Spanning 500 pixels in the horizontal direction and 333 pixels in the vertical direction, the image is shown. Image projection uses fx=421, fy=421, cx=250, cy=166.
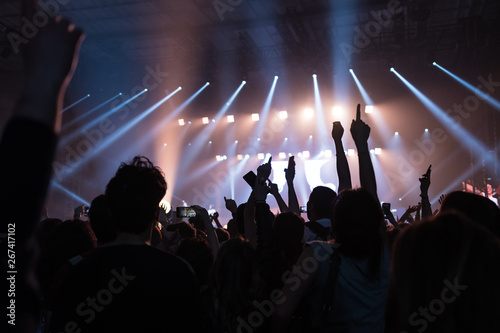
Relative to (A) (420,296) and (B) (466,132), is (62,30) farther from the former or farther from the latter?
(B) (466,132)

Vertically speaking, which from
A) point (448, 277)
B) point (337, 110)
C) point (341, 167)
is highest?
point (337, 110)

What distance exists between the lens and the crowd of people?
26.7 inches

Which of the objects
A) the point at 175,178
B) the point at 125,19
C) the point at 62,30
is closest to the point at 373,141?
the point at 175,178

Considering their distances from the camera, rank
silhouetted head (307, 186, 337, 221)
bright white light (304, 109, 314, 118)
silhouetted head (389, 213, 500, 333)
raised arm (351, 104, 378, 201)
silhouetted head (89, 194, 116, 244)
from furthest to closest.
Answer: bright white light (304, 109, 314, 118)
silhouetted head (307, 186, 337, 221)
raised arm (351, 104, 378, 201)
silhouetted head (89, 194, 116, 244)
silhouetted head (389, 213, 500, 333)

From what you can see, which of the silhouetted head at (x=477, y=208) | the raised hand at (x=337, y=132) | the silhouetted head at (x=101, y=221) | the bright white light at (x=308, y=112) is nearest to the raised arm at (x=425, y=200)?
the raised hand at (x=337, y=132)

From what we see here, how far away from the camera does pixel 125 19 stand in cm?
1191

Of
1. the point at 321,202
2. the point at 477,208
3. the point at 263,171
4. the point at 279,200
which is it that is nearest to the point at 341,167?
the point at 321,202

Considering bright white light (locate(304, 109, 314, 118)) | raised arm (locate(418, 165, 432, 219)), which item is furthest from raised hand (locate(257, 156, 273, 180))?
bright white light (locate(304, 109, 314, 118))

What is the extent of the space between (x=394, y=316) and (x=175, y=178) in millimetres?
19684

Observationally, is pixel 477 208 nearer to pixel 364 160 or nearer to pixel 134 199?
pixel 364 160

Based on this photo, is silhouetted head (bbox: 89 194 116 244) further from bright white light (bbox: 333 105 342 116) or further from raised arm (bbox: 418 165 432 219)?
bright white light (bbox: 333 105 342 116)

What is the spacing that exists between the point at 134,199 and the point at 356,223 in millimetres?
950

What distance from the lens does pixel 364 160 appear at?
8.50 feet

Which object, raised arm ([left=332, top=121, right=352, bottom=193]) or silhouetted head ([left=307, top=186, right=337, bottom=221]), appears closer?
raised arm ([left=332, top=121, right=352, bottom=193])
